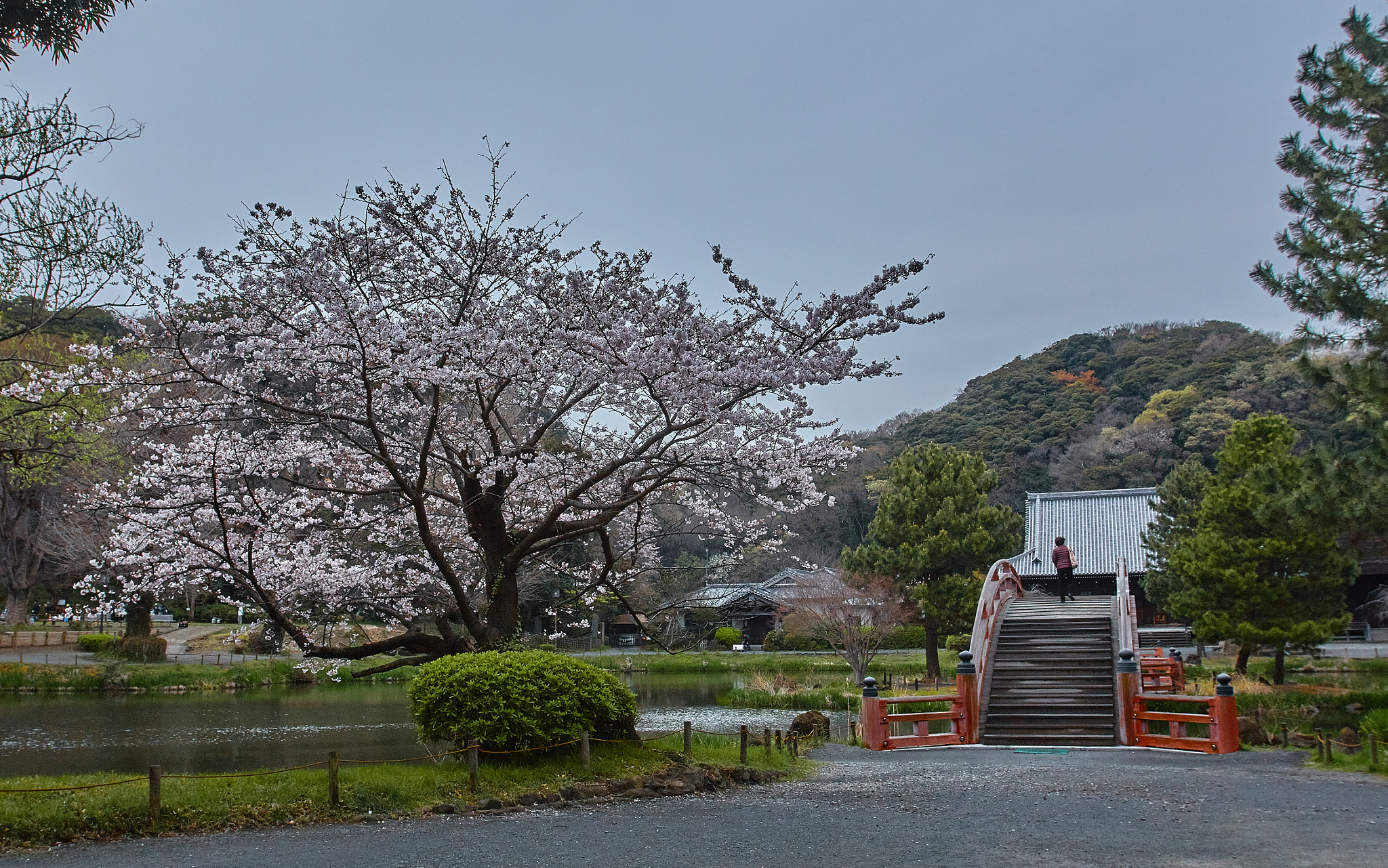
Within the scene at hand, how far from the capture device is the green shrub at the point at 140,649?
25969mm

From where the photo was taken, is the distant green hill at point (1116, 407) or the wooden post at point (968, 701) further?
the distant green hill at point (1116, 407)

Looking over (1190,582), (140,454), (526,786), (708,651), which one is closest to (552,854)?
(526,786)

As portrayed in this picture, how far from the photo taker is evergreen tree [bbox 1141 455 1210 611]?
80.4ft

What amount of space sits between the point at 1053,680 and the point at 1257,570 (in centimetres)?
827

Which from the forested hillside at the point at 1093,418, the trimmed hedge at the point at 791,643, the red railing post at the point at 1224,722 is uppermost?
the forested hillside at the point at 1093,418

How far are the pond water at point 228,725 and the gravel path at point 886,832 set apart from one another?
23.2 ft

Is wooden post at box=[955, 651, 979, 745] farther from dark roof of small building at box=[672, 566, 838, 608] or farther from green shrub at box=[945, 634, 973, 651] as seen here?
dark roof of small building at box=[672, 566, 838, 608]

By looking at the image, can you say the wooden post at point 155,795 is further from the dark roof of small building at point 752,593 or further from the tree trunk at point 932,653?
the dark roof of small building at point 752,593

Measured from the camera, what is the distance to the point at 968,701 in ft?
41.8

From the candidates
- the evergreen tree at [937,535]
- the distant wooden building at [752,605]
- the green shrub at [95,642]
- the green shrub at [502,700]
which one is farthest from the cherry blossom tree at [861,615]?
the green shrub at [95,642]

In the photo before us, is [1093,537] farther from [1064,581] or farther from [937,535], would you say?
[1064,581]

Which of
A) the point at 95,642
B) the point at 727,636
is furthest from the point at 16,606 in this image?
the point at 727,636

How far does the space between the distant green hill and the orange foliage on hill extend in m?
0.13

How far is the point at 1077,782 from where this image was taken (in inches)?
359
